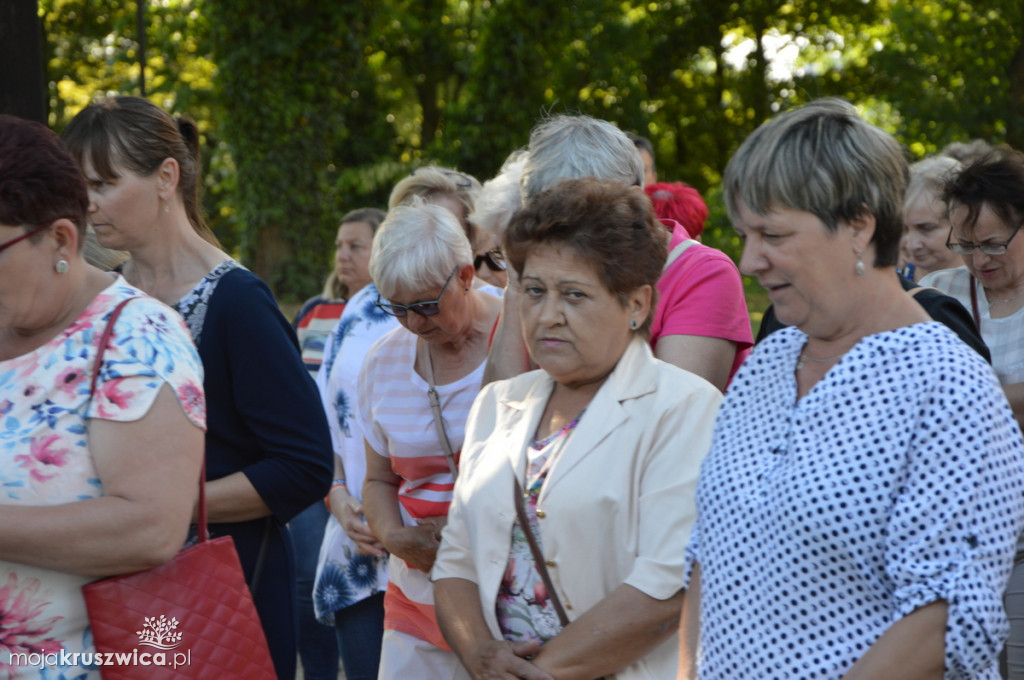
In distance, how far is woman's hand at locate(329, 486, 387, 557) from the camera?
3.78 meters

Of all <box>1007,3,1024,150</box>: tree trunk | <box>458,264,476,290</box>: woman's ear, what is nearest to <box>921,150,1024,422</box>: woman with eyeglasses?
<box>458,264,476,290</box>: woman's ear

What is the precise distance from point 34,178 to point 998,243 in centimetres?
312

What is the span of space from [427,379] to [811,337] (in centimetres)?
156

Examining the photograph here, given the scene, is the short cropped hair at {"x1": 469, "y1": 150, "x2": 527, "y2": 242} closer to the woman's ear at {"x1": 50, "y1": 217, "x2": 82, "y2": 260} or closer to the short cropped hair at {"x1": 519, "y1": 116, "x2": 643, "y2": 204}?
the short cropped hair at {"x1": 519, "y1": 116, "x2": 643, "y2": 204}

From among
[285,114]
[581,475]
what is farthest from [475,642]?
[285,114]

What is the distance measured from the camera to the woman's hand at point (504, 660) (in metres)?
2.42

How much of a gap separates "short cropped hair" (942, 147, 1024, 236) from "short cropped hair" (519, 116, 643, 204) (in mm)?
1425

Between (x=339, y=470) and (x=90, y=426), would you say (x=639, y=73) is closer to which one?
(x=339, y=470)

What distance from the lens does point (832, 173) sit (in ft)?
6.43

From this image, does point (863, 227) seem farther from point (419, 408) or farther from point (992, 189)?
point (992, 189)

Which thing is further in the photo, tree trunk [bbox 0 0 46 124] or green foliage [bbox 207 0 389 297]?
green foliage [bbox 207 0 389 297]

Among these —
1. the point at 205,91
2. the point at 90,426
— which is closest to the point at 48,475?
the point at 90,426

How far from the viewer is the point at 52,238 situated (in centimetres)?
210

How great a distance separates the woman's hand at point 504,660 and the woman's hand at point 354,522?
1202 millimetres
